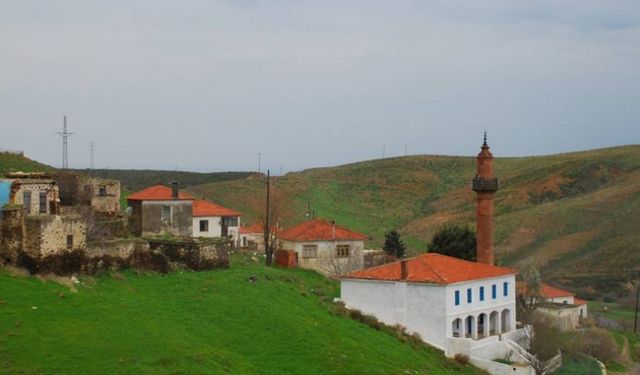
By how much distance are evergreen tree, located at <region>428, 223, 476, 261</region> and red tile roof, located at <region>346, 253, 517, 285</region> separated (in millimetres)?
13270

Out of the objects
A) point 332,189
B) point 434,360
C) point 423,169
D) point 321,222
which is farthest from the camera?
point 423,169

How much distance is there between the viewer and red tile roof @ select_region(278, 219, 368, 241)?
5528 cm

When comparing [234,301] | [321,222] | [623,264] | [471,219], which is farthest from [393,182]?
[234,301]

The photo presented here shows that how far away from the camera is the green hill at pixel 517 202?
87.1 metres

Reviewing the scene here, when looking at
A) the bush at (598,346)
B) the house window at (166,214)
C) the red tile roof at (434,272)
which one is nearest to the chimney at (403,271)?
the red tile roof at (434,272)

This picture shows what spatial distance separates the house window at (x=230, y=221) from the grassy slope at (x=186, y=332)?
2106cm

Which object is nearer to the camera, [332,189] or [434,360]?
[434,360]

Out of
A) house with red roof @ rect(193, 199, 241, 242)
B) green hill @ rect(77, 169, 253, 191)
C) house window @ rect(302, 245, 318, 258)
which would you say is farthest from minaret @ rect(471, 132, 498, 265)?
green hill @ rect(77, 169, 253, 191)

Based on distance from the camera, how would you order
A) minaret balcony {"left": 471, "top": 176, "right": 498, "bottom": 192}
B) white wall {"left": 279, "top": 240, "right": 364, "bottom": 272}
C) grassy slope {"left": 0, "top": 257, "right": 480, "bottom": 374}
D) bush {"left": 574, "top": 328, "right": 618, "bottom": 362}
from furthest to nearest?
minaret balcony {"left": 471, "top": 176, "right": 498, "bottom": 192} < white wall {"left": 279, "top": 240, "right": 364, "bottom": 272} < bush {"left": 574, "top": 328, "right": 618, "bottom": 362} < grassy slope {"left": 0, "top": 257, "right": 480, "bottom": 374}

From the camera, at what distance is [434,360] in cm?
3884

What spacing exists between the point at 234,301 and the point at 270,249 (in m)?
19.7

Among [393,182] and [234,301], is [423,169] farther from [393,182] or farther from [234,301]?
[234,301]

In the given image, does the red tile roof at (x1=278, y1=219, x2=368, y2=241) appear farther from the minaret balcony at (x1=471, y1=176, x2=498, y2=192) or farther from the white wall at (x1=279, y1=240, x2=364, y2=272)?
the minaret balcony at (x1=471, y1=176, x2=498, y2=192)

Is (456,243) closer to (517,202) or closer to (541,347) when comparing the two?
(541,347)
